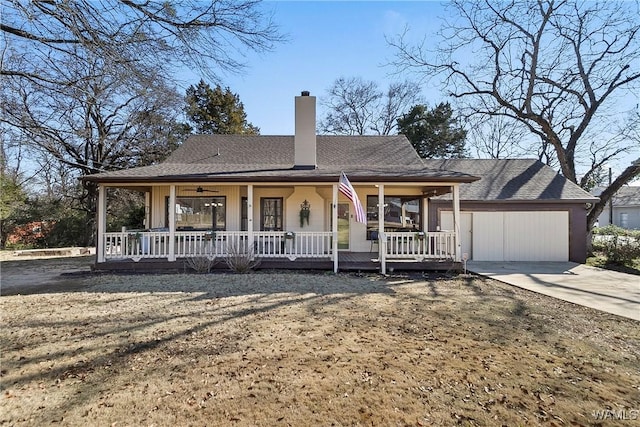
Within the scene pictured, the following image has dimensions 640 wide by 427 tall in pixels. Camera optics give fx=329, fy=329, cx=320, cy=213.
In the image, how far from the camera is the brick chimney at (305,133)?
1138 cm

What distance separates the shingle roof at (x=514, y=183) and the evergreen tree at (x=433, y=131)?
35.5 ft

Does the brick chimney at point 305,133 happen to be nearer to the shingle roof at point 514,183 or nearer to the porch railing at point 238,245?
the porch railing at point 238,245

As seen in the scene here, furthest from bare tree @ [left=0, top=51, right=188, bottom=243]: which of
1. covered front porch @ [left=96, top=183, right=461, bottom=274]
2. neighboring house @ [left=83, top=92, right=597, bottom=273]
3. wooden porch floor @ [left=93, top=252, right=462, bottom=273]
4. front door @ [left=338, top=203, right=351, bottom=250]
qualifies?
front door @ [left=338, top=203, right=351, bottom=250]

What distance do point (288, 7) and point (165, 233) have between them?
22.4 ft

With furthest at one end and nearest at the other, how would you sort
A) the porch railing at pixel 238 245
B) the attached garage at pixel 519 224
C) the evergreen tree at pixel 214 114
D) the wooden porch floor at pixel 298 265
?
the evergreen tree at pixel 214 114 → the attached garage at pixel 519 224 → the porch railing at pixel 238 245 → the wooden porch floor at pixel 298 265

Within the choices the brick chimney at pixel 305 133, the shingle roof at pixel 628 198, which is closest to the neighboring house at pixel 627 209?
the shingle roof at pixel 628 198

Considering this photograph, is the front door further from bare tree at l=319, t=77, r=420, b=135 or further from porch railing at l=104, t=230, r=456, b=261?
bare tree at l=319, t=77, r=420, b=135

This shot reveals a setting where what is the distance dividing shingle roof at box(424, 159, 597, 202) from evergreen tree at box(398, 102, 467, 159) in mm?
10831

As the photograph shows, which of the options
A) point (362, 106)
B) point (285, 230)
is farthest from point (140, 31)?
point (362, 106)

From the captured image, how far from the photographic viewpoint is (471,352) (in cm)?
405

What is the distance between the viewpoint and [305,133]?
1138 centimetres

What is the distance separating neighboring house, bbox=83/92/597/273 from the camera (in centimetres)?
947

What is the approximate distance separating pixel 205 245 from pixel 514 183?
12.4m

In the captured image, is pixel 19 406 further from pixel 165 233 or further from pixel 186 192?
pixel 186 192
